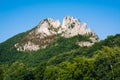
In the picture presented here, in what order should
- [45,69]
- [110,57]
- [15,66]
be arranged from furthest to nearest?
[15,66]
[45,69]
[110,57]

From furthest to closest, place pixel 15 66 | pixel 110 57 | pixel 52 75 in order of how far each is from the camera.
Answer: pixel 15 66 → pixel 52 75 → pixel 110 57

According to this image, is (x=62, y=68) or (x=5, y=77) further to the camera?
(x=5, y=77)

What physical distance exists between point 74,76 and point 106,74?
1004cm

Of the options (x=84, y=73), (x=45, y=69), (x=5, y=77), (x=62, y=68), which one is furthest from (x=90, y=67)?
(x=5, y=77)

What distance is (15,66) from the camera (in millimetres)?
151750

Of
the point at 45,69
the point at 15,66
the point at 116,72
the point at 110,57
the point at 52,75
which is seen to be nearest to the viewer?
the point at 116,72

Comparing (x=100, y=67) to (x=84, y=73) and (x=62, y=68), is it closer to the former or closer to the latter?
(x=84, y=73)

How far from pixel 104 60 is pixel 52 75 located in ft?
65.7

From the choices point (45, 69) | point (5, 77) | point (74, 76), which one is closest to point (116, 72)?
point (74, 76)

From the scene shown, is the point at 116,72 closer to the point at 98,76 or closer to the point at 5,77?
the point at 98,76

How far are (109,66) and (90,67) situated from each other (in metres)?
5.83

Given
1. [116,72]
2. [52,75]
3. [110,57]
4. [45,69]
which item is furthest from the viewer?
[45,69]

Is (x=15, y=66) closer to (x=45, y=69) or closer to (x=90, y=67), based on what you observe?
(x=45, y=69)

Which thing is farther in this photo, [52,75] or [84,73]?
[52,75]
